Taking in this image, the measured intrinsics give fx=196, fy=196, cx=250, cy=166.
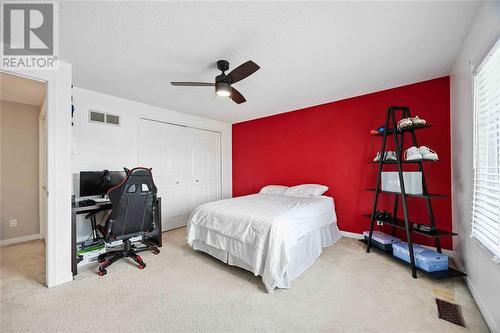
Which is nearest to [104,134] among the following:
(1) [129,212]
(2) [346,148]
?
(1) [129,212]

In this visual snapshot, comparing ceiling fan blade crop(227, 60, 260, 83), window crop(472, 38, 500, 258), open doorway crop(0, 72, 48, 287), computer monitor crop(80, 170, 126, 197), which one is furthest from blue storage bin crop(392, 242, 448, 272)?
open doorway crop(0, 72, 48, 287)

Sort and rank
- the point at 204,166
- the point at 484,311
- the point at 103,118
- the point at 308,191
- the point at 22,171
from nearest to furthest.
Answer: the point at 484,311 → the point at 103,118 → the point at 22,171 → the point at 308,191 → the point at 204,166

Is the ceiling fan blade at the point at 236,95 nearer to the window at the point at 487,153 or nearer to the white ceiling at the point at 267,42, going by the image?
the white ceiling at the point at 267,42

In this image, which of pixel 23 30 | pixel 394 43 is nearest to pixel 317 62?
pixel 394 43

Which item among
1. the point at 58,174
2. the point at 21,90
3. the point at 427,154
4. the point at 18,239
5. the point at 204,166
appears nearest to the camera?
the point at 58,174

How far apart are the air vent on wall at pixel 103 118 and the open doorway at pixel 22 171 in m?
0.63

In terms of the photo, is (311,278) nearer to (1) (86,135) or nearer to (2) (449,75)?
(2) (449,75)

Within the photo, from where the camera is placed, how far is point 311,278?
7.11 feet

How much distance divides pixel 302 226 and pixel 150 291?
175 cm

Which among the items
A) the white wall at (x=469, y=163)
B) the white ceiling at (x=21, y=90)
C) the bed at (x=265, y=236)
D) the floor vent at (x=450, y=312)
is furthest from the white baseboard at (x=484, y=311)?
the white ceiling at (x=21, y=90)

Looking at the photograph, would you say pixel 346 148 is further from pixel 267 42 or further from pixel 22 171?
pixel 22 171

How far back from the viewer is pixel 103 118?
3178 millimetres

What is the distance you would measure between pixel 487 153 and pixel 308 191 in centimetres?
218

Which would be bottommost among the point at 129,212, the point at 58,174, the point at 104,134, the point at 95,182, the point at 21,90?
Answer: the point at 129,212
